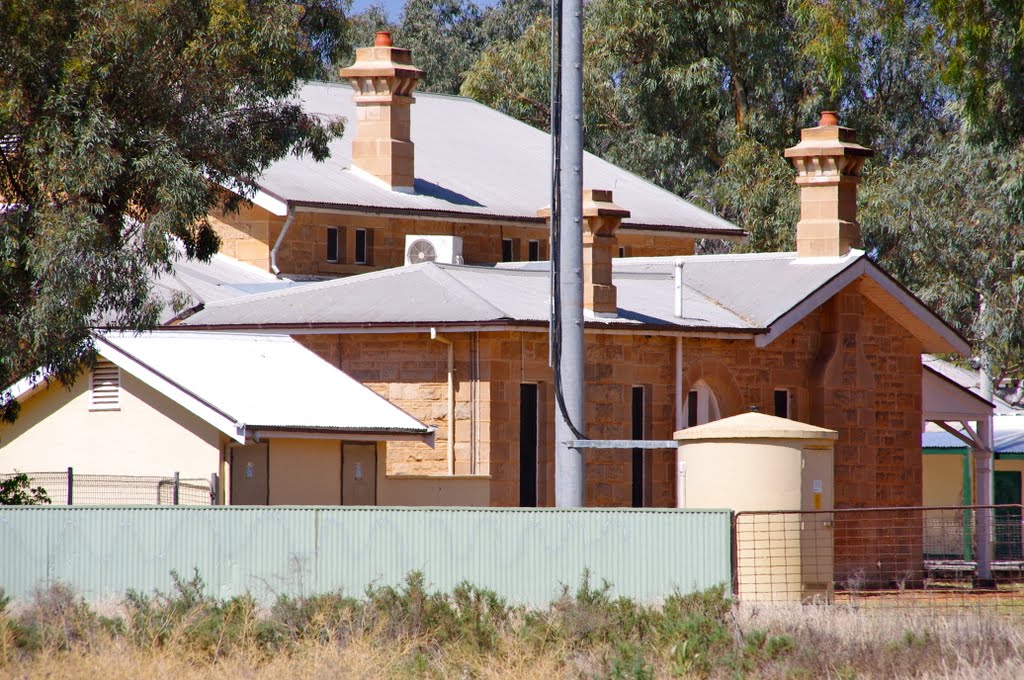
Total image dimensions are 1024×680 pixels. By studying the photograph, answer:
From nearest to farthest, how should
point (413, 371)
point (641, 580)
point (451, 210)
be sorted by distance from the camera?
1. point (641, 580)
2. point (413, 371)
3. point (451, 210)

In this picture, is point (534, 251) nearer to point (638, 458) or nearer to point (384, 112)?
point (384, 112)

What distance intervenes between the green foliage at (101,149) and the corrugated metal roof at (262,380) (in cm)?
166

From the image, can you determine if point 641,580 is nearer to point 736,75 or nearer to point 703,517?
point 703,517

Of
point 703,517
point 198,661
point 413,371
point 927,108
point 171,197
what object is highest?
point 927,108

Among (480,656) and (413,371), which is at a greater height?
(413,371)

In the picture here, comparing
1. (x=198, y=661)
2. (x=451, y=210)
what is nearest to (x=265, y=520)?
(x=198, y=661)

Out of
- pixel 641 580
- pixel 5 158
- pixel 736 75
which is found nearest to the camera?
pixel 641 580

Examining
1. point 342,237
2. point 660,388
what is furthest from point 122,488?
point 342,237

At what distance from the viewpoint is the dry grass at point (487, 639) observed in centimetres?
1399

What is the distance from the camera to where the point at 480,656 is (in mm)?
14602

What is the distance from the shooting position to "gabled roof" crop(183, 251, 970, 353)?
2572cm

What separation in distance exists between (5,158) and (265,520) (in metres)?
6.14

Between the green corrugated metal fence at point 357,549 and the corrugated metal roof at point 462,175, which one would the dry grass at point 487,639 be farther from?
the corrugated metal roof at point 462,175

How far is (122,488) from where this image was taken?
76.4 feet
